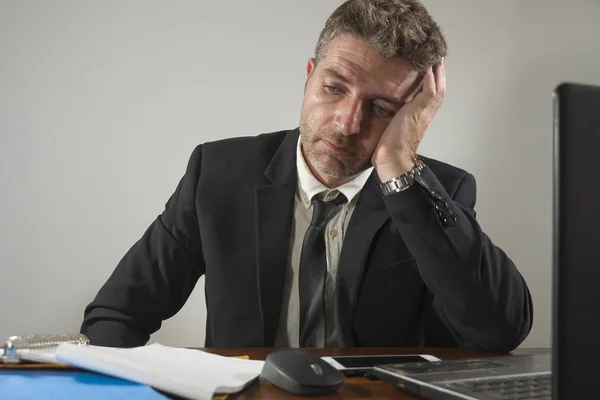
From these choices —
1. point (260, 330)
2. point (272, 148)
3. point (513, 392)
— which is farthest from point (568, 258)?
point (272, 148)

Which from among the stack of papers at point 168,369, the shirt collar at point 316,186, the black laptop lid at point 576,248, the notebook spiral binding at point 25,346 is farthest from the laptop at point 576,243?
the shirt collar at point 316,186

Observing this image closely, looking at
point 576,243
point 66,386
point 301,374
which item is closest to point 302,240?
point 301,374

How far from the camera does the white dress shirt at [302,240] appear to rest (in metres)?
1.36

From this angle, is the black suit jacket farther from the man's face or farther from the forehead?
the forehead

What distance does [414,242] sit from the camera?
1199 millimetres

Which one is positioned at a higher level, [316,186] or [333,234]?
[316,186]

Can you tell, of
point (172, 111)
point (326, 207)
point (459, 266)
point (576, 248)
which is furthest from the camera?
point (172, 111)

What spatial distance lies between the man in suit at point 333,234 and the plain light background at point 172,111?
105cm

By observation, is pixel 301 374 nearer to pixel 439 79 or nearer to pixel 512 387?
pixel 512 387

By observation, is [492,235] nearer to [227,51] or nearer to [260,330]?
[227,51]

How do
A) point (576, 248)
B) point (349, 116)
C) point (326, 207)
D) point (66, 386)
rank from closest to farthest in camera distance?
point (576, 248) < point (66, 386) < point (349, 116) < point (326, 207)

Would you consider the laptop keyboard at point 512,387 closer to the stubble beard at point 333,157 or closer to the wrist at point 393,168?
the wrist at point 393,168

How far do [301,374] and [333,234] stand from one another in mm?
653

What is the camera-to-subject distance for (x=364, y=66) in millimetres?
1346
